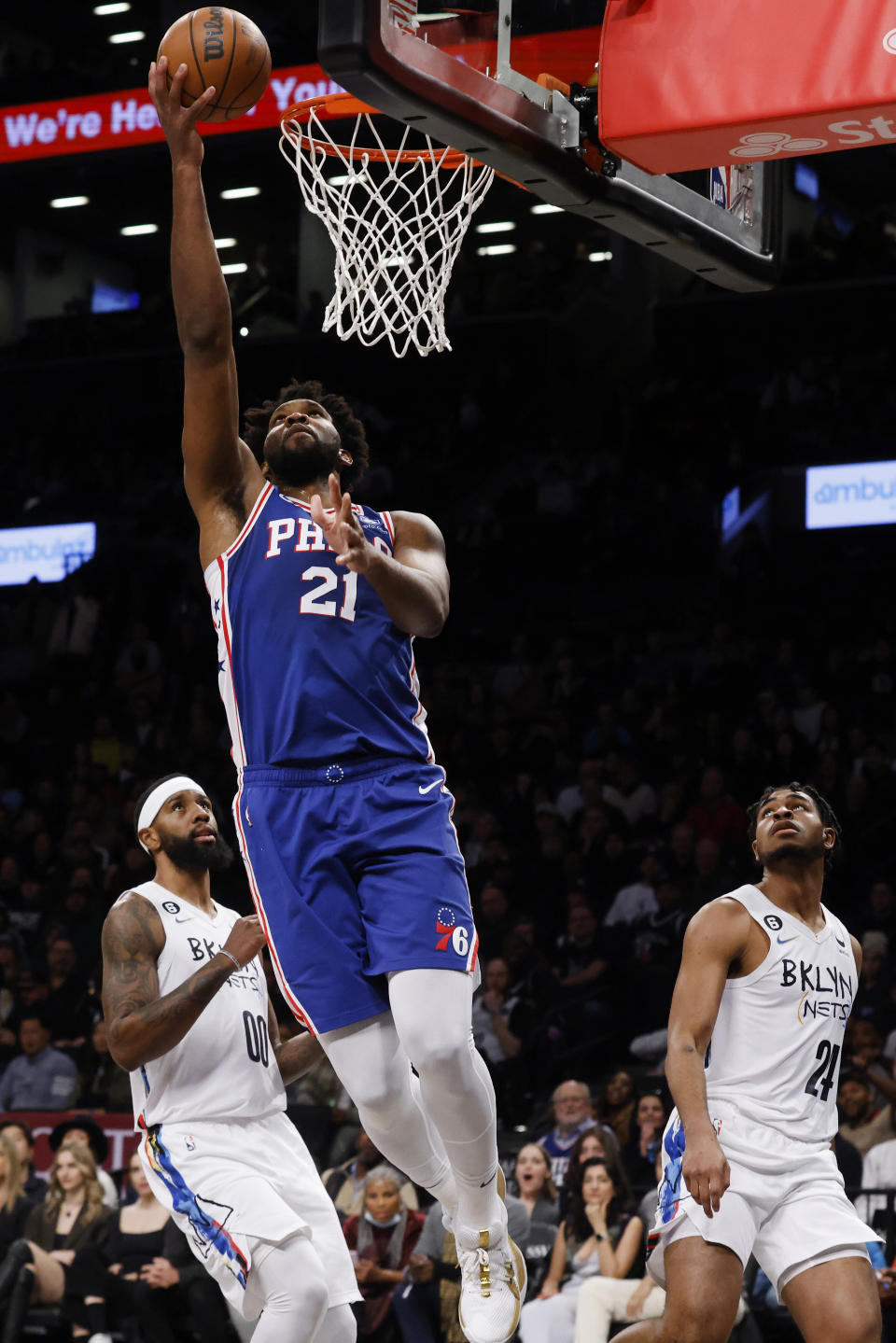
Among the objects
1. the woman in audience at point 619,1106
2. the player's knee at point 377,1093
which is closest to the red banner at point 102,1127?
the woman in audience at point 619,1106

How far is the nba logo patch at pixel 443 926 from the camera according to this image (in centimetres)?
446

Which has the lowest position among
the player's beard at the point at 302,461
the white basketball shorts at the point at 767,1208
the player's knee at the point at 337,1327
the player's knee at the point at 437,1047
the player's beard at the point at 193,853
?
the player's knee at the point at 337,1327

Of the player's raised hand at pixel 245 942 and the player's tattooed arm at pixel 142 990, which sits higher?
the player's raised hand at pixel 245 942

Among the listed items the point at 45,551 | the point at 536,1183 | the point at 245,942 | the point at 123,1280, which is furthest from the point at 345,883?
the point at 45,551

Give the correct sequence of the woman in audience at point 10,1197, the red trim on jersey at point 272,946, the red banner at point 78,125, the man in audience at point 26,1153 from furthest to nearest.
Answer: the red banner at point 78,125
the man in audience at point 26,1153
the woman in audience at point 10,1197
the red trim on jersey at point 272,946

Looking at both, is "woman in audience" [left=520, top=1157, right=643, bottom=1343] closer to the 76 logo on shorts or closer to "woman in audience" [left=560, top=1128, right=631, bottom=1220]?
"woman in audience" [left=560, top=1128, right=631, bottom=1220]

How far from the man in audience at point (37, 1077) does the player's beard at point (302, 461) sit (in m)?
7.73

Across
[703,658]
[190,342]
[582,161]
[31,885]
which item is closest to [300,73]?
[703,658]

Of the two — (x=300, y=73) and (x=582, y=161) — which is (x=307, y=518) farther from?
(x=300, y=73)

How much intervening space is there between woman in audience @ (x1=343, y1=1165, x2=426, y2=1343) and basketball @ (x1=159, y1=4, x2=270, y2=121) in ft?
20.4

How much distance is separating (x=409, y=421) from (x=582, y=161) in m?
14.9

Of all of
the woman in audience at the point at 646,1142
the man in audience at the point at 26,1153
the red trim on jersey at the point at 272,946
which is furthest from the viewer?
the man in audience at the point at 26,1153

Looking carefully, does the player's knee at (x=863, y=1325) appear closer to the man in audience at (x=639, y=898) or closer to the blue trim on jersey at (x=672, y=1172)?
the blue trim on jersey at (x=672, y=1172)

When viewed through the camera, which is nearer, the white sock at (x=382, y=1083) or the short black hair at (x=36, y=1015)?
the white sock at (x=382, y=1083)
